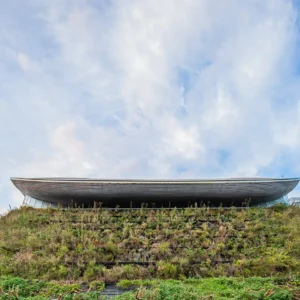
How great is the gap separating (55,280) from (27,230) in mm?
2631

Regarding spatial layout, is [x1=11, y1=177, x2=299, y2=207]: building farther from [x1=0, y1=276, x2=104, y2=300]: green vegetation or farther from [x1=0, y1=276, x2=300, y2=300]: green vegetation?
[x1=0, y1=276, x2=104, y2=300]: green vegetation

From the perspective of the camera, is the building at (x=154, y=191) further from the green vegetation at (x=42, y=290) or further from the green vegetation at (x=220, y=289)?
the green vegetation at (x=42, y=290)

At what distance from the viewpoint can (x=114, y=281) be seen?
567 cm

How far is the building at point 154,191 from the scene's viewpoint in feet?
30.5

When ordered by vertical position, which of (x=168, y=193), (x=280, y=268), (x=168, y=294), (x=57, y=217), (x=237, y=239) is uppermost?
(x=168, y=193)

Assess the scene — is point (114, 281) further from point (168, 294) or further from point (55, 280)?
point (168, 294)

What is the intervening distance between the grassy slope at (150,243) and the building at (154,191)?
2.08 ft

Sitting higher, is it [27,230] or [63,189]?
[63,189]

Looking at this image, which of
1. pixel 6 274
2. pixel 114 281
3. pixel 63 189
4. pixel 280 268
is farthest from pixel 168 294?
pixel 63 189

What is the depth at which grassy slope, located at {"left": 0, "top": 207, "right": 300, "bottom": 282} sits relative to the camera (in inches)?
240

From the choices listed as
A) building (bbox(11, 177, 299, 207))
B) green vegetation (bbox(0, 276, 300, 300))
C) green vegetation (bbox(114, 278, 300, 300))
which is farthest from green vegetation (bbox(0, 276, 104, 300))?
building (bbox(11, 177, 299, 207))

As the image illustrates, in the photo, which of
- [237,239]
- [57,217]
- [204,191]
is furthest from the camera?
[204,191]

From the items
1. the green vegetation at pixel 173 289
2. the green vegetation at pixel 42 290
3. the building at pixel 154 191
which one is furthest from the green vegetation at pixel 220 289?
the building at pixel 154 191

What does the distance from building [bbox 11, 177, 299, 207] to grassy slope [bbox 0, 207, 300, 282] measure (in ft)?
2.08
